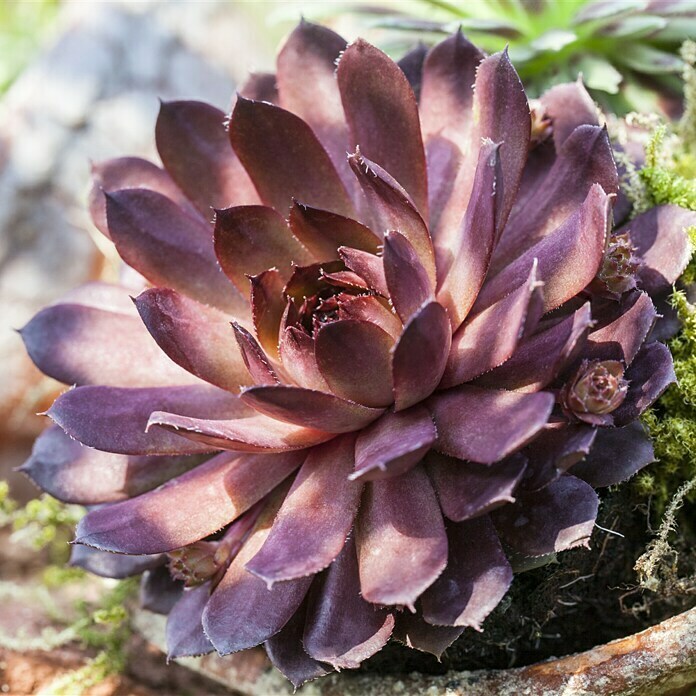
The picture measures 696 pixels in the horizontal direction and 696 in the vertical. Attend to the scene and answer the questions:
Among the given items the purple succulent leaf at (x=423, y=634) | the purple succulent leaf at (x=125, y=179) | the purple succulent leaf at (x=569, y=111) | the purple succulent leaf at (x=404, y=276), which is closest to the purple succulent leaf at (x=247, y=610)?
the purple succulent leaf at (x=423, y=634)

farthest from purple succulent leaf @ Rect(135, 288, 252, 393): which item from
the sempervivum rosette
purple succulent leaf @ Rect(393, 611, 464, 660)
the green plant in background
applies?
the green plant in background

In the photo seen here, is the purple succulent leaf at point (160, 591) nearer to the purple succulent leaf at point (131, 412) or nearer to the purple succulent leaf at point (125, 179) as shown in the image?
the purple succulent leaf at point (131, 412)

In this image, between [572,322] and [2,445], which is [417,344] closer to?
[572,322]

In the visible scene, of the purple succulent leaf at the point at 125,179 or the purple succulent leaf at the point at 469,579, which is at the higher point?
the purple succulent leaf at the point at 125,179

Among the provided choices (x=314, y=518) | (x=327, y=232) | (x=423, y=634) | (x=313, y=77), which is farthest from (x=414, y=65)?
(x=423, y=634)

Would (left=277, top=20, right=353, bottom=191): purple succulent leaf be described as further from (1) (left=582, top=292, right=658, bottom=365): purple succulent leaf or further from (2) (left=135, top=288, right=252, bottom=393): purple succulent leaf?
(1) (left=582, top=292, right=658, bottom=365): purple succulent leaf

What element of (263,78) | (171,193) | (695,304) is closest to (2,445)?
(171,193)
